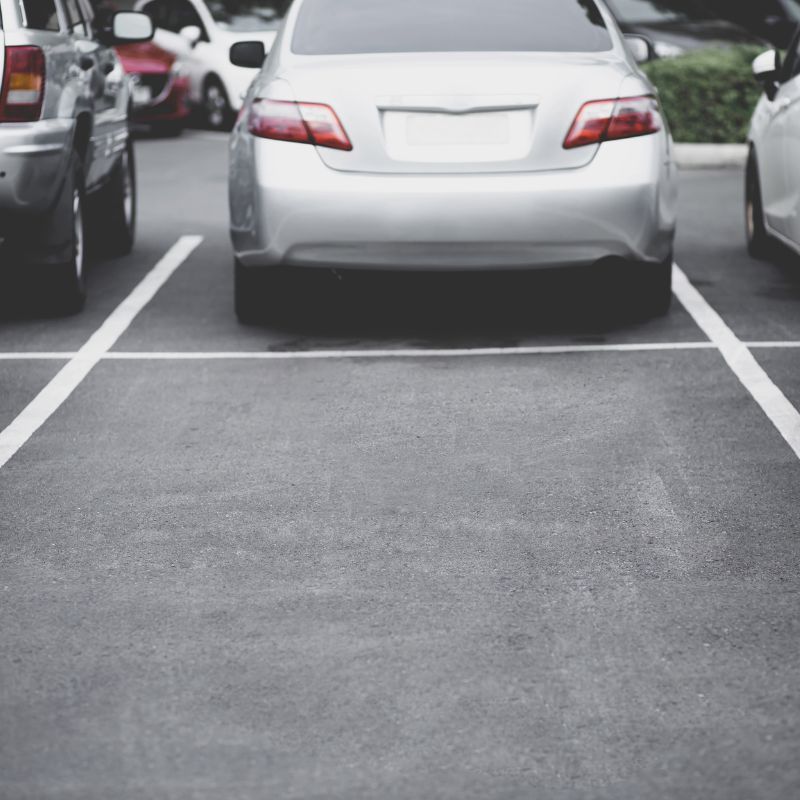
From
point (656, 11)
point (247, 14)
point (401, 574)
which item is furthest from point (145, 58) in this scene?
point (401, 574)

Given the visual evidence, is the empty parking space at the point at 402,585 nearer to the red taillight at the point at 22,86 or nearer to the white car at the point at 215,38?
the red taillight at the point at 22,86

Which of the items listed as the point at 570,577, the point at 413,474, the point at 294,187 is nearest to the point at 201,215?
the point at 294,187

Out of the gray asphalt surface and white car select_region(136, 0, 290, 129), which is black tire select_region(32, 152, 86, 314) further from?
white car select_region(136, 0, 290, 129)

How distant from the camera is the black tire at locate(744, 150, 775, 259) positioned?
9648 mm

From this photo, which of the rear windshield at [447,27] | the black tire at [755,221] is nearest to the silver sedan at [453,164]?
the rear windshield at [447,27]

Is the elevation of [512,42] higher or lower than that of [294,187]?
higher

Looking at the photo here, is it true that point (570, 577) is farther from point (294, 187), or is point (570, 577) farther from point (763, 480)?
point (294, 187)

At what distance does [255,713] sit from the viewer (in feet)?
11.5

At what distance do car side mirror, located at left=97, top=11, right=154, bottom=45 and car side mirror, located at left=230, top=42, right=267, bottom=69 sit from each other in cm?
157

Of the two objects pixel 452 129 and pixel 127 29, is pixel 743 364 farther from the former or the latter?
pixel 127 29

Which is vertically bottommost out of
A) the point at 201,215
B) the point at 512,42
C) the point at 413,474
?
the point at 201,215

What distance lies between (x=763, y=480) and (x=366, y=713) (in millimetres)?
2158

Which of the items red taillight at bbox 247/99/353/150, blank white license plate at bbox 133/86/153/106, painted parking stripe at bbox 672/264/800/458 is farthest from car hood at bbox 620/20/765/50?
red taillight at bbox 247/99/353/150

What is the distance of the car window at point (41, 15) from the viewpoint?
7.87 m
